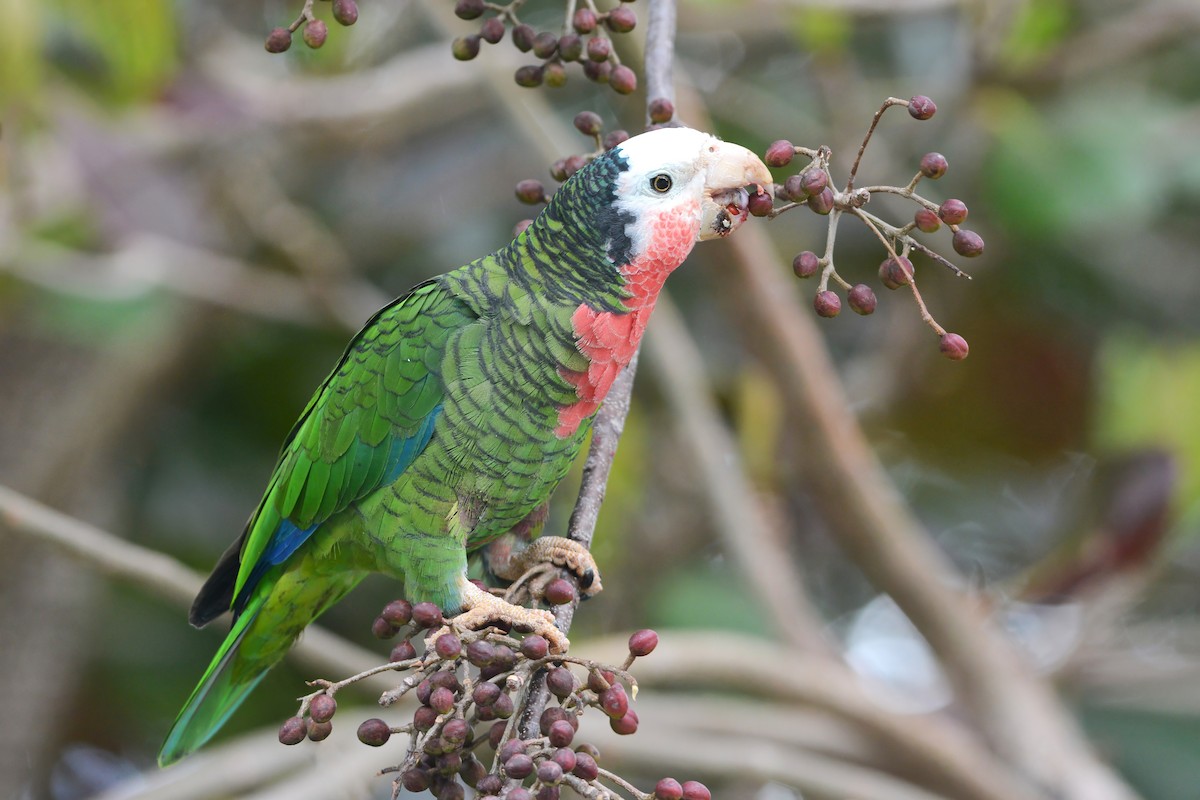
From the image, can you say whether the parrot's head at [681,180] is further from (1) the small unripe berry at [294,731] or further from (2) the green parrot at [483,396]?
(1) the small unripe berry at [294,731]

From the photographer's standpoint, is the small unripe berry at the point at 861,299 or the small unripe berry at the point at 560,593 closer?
the small unripe berry at the point at 861,299

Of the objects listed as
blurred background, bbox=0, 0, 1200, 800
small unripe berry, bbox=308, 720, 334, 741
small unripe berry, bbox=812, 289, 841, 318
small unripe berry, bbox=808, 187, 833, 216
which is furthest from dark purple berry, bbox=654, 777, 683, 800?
blurred background, bbox=0, 0, 1200, 800

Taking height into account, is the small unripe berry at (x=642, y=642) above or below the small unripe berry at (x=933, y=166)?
below

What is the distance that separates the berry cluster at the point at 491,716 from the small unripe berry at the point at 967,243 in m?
0.61

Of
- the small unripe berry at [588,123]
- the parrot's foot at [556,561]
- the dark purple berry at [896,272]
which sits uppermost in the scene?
the small unripe berry at [588,123]

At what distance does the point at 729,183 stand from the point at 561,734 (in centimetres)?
84

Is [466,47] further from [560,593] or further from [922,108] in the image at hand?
[560,593]

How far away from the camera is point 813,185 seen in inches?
57.0

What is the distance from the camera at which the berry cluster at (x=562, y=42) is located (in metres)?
1.76

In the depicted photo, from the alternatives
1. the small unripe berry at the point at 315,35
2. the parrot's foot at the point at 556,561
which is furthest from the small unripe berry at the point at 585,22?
the parrot's foot at the point at 556,561

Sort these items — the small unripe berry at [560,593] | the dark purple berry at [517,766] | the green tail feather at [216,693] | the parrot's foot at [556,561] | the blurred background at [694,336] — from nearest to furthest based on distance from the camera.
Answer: the dark purple berry at [517,766] → the small unripe berry at [560,593] → the parrot's foot at [556,561] → the green tail feather at [216,693] → the blurred background at [694,336]

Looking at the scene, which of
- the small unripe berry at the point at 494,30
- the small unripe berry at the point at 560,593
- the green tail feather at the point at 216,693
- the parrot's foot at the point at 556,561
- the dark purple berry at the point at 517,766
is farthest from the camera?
the green tail feather at the point at 216,693

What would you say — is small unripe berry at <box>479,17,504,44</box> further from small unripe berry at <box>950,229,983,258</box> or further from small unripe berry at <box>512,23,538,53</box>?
small unripe berry at <box>950,229,983,258</box>

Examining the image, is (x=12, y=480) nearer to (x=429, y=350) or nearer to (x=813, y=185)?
(x=429, y=350)
